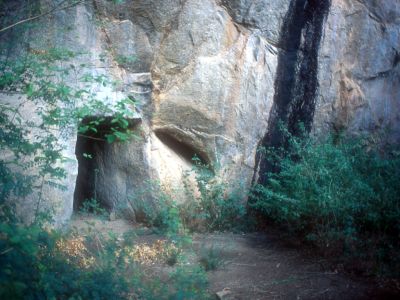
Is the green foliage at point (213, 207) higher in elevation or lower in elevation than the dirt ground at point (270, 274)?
higher

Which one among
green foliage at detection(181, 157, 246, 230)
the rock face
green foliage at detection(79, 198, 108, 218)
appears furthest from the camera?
the rock face

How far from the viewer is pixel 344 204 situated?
16.9ft

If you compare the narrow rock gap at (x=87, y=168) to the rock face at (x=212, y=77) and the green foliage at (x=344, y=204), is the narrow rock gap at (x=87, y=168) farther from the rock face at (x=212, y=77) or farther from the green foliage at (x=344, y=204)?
the green foliage at (x=344, y=204)

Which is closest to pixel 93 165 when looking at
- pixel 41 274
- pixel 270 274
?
pixel 270 274

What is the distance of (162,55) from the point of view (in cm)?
688

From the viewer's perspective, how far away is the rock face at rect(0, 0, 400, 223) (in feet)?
22.1

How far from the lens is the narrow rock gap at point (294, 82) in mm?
7270

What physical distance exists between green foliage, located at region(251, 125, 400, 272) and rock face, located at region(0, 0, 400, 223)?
51.1 inches

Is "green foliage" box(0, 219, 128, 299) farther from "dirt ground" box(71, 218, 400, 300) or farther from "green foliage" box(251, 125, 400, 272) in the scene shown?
"green foliage" box(251, 125, 400, 272)

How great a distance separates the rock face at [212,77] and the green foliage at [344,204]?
1.30 m

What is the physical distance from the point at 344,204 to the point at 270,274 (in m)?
1.17

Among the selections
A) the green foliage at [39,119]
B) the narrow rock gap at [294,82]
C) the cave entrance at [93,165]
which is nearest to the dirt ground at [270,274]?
the green foliage at [39,119]

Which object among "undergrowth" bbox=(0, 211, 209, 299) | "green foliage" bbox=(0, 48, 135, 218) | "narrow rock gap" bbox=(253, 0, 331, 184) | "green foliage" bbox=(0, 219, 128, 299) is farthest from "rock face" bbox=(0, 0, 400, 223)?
"green foliage" bbox=(0, 219, 128, 299)

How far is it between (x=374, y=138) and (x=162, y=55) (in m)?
3.98
